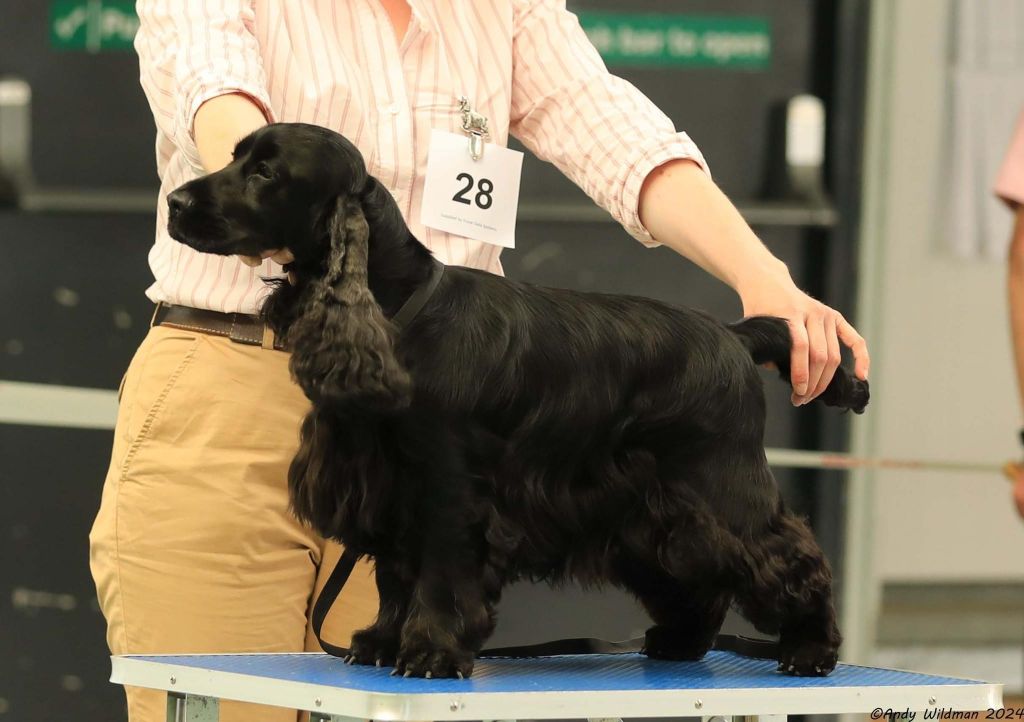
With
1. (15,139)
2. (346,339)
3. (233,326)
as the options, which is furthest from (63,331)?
(346,339)

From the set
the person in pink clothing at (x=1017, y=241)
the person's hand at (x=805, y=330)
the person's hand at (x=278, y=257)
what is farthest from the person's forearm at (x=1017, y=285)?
the person's hand at (x=278, y=257)

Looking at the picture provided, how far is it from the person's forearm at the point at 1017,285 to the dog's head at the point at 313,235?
1.50m

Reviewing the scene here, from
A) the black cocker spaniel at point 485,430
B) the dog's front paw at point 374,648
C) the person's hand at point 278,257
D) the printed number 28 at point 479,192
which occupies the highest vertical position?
the printed number 28 at point 479,192

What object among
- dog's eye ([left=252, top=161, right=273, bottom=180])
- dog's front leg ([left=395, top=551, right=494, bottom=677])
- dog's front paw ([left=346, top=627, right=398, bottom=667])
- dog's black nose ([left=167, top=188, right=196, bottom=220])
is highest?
dog's eye ([left=252, top=161, right=273, bottom=180])

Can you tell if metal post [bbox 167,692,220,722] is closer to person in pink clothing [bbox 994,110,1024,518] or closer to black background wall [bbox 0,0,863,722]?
person in pink clothing [bbox 994,110,1024,518]

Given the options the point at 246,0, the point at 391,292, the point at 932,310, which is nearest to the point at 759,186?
the point at 932,310

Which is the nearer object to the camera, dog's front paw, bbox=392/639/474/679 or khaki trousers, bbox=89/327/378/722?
dog's front paw, bbox=392/639/474/679

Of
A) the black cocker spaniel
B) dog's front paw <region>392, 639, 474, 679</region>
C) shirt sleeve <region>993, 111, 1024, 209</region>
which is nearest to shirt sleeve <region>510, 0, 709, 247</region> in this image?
the black cocker spaniel

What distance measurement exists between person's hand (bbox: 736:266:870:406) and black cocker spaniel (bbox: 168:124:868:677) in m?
0.06

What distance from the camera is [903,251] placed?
3.86 metres

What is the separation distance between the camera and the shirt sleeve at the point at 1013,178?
245 cm

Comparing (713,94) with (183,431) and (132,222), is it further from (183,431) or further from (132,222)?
(183,431)

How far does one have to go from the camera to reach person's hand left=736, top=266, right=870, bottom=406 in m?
1.58

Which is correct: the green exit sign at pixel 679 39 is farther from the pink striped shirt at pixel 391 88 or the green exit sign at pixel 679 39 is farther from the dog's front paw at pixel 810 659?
the dog's front paw at pixel 810 659
